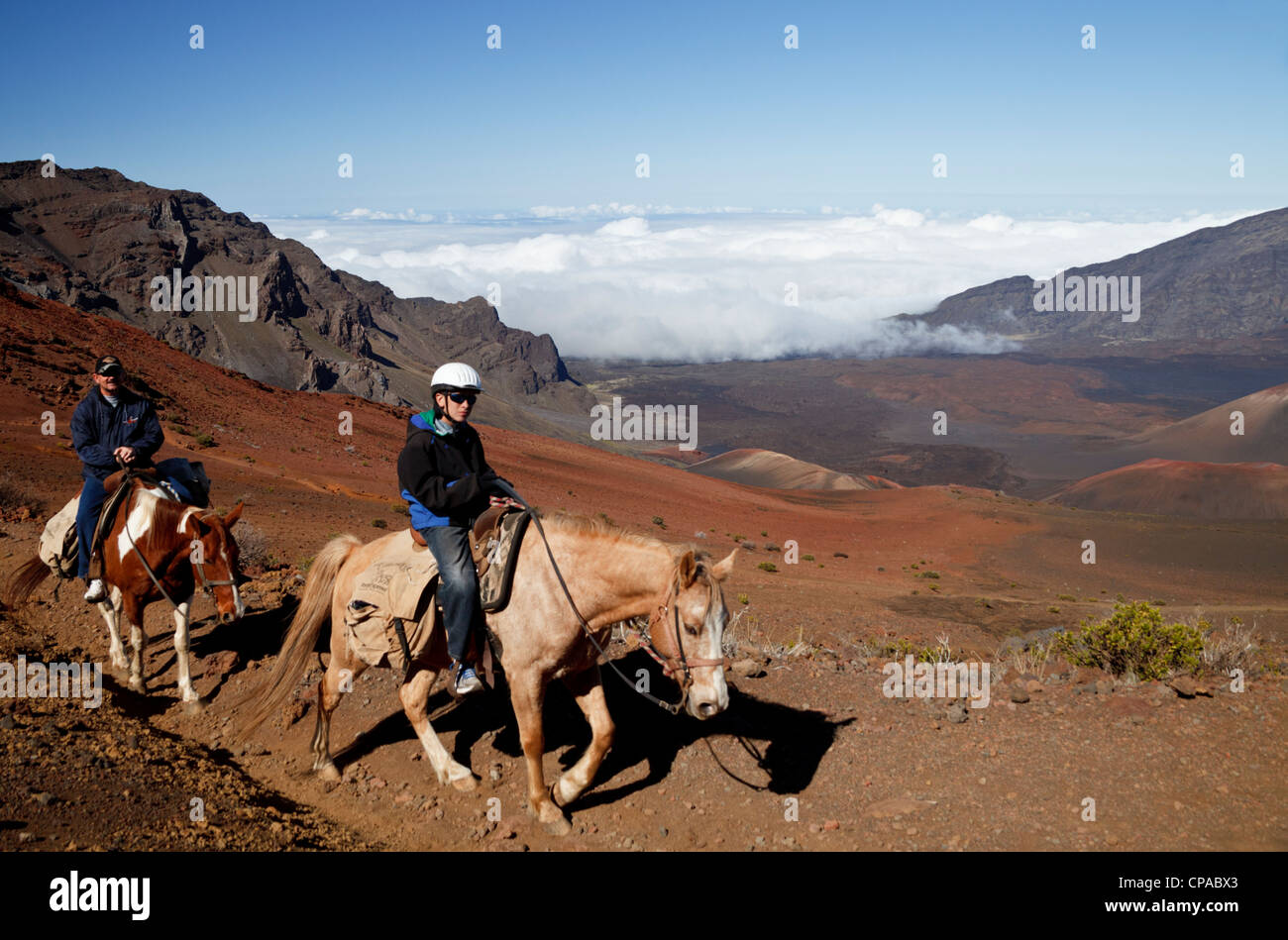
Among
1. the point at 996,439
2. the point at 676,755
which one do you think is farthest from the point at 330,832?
the point at 996,439

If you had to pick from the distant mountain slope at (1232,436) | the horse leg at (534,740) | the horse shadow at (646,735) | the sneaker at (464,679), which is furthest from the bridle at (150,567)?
the distant mountain slope at (1232,436)

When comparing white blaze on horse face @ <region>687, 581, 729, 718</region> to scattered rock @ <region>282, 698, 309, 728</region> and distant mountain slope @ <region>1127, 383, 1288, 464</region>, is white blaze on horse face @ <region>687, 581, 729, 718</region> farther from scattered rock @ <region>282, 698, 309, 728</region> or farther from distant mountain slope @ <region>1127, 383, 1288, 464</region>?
distant mountain slope @ <region>1127, 383, 1288, 464</region>

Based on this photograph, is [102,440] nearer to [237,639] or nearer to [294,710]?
[237,639]

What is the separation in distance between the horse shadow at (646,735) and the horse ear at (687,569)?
2.13 m

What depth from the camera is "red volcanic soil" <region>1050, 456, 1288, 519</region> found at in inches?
2387

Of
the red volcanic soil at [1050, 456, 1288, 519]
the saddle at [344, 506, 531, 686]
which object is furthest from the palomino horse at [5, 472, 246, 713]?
the red volcanic soil at [1050, 456, 1288, 519]

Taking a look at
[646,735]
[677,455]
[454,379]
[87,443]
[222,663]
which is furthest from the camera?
[677,455]

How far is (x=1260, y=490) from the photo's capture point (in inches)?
2434

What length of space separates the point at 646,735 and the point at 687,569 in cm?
268

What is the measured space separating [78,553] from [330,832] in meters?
4.67

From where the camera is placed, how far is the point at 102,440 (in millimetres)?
7664

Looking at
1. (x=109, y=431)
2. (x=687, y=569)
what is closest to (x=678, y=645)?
(x=687, y=569)

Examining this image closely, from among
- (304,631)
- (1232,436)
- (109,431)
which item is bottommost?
(1232,436)
